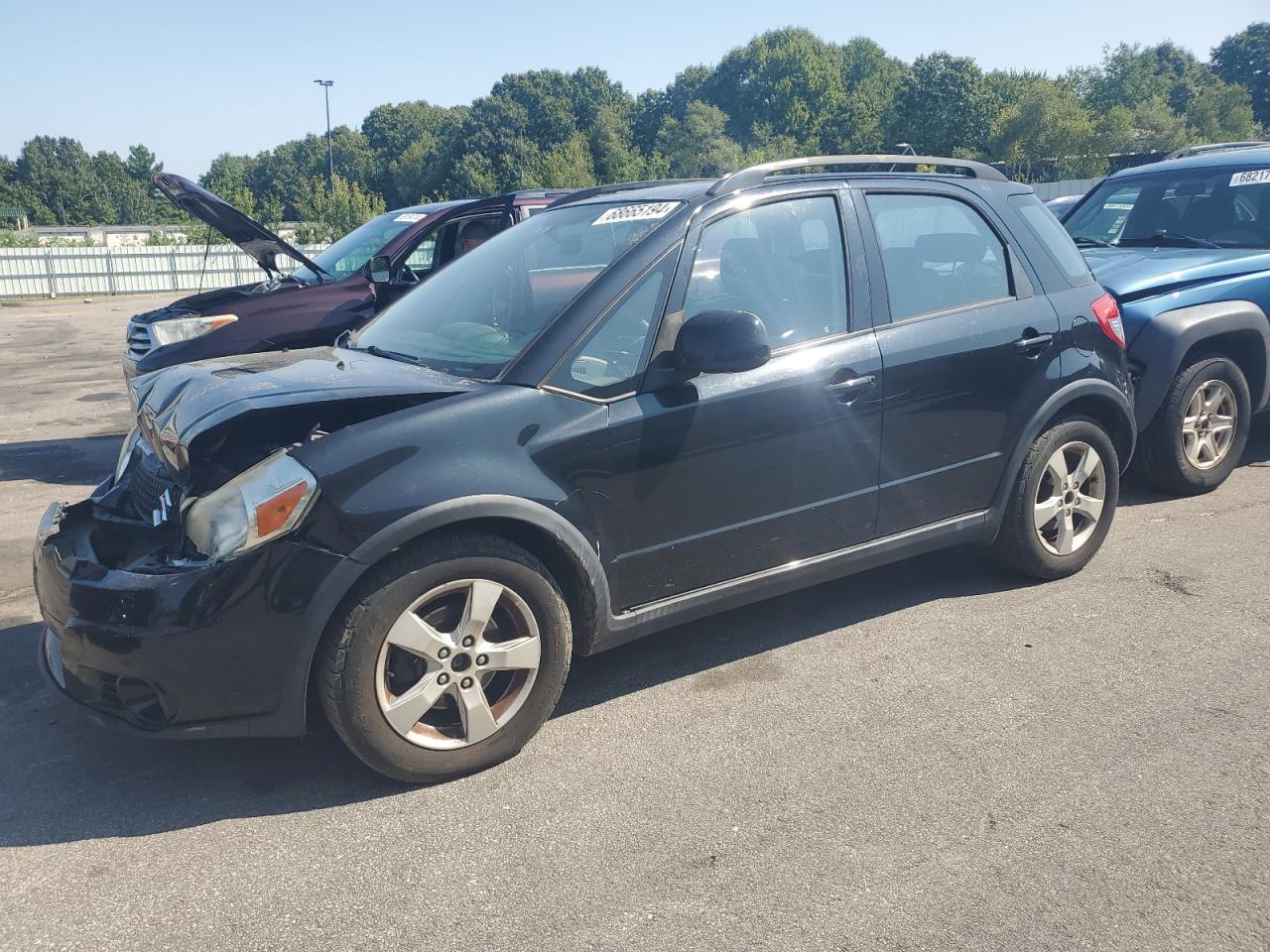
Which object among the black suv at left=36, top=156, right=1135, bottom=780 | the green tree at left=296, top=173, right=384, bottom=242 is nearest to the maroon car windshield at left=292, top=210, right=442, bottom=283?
the black suv at left=36, top=156, right=1135, bottom=780

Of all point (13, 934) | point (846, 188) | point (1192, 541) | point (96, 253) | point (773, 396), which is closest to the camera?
point (13, 934)

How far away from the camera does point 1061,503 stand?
472cm

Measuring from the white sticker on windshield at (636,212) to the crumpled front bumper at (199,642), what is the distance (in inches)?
71.1

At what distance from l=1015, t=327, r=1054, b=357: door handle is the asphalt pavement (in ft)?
3.59

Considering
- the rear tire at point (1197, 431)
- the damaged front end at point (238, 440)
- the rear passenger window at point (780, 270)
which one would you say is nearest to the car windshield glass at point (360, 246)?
the damaged front end at point (238, 440)

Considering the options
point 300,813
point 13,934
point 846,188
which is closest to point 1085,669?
point 846,188

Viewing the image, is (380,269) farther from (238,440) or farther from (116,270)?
(116,270)

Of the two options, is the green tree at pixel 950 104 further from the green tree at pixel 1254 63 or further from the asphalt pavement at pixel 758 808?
the asphalt pavement at pixel 758 808

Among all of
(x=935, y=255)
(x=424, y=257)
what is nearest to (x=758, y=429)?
(x=935, y=255)

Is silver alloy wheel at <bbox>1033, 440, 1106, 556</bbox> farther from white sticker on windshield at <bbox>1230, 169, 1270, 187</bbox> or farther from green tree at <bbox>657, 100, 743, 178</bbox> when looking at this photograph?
green tree at <bbox>657, 100, 743, 178</bbox>

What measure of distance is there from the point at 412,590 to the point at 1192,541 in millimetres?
4097

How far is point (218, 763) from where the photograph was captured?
338 cm

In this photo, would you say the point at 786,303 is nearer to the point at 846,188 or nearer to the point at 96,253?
the point at 846,188

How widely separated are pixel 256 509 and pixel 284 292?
4.79 meters
